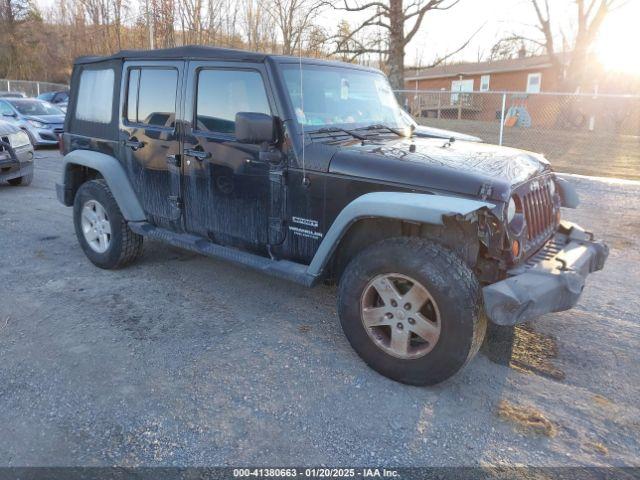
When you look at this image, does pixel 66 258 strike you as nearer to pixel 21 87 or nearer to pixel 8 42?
pixel 21 87

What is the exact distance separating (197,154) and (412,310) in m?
2.15

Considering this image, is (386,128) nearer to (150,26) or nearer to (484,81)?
(150,26)

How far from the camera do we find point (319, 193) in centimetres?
348

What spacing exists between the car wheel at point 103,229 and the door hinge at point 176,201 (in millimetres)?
759

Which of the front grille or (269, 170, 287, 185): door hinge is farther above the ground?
(269, 170, 287, 185): door hinge

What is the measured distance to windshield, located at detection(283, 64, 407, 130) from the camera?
146 inches

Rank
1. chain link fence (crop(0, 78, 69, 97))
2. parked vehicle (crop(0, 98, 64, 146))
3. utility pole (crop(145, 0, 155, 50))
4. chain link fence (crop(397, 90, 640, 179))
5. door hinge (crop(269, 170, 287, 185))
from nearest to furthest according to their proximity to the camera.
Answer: door hinge (crop(269, 170, 287, 185)), chain link fence (crop(397, 90, 640, 179)), parked vehicle (crop(0, 98, 64, 146)), utility pole (crop(145, 0, 155, 50)), chain link fence (crop(0, 78, 69, 97))

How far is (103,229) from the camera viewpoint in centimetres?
509

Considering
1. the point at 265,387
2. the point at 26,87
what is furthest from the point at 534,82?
the point at 26,87

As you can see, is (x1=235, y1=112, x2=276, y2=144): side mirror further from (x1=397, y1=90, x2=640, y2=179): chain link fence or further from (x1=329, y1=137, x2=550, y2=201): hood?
(x1=397, y1=90, x2=640, y2=179): chain link fence

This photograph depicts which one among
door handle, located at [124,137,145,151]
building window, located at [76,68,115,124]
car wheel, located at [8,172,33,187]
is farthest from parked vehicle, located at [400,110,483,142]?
car wheel, located at [8,172,33,187]

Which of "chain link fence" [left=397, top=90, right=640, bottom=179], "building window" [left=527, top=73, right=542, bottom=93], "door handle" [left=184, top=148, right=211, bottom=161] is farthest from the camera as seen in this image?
"building window" [left=527, top=73, right=542, bottom=93]

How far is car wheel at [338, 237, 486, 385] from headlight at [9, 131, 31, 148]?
26.8 feet

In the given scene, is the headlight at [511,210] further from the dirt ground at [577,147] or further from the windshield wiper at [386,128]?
the dirt ground at [577,147]
